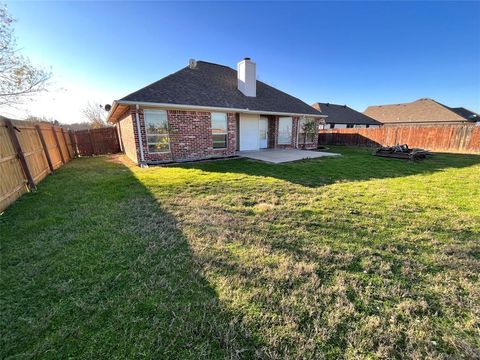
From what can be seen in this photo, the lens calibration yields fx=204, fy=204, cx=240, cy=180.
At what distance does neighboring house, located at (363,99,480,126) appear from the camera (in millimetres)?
28109

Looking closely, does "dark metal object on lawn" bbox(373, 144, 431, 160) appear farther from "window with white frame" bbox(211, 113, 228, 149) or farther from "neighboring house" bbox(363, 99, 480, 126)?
"neighboring house" bbox(363, 99, 480, 126)

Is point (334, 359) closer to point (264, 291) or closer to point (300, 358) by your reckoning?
point (300, 358)

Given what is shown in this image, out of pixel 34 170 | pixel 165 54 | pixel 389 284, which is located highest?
pixel 165 54

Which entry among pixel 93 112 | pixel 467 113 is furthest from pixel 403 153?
pixel 93 112

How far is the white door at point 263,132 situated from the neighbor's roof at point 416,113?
1170 inches

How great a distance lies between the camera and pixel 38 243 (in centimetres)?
300

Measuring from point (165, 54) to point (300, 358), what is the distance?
1576 cm

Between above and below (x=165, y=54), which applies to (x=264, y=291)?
below

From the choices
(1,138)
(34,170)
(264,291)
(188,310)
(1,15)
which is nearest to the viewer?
(188,310)

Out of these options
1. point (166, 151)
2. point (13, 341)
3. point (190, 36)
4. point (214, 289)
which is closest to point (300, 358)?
point (214, 289)

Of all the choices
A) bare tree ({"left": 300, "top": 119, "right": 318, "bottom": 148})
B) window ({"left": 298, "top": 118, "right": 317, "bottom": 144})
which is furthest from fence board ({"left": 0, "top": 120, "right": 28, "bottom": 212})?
bare tree ({"left": 300, "top": 119, "right": 318, "bottom": 148})

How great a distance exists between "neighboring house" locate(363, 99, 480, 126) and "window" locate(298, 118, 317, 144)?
2564 centimetres

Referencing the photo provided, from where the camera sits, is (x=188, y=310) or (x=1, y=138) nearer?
(x=188, y=310)

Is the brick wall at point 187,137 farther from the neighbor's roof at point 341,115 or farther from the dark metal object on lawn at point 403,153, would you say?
the neighbor's roof at point 341,115
